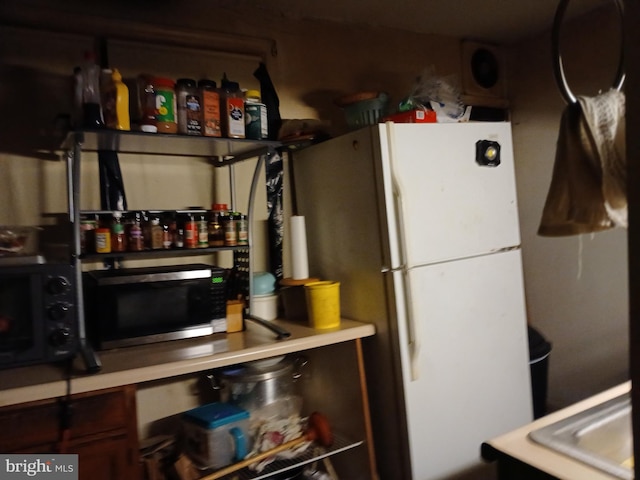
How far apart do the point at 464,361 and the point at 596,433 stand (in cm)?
75

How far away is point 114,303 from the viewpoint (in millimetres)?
1602

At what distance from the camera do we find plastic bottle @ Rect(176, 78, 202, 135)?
5.42ft

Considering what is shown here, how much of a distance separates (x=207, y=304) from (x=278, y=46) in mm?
1204

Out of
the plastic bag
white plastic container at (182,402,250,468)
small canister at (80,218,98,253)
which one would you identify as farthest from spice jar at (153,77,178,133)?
white plastic container at (182,402,250,468)

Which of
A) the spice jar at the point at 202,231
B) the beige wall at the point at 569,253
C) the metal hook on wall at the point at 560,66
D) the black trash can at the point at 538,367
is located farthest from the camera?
the beige wall at the point at 569,253

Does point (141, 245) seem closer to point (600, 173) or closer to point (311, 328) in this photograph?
point (311, 328)

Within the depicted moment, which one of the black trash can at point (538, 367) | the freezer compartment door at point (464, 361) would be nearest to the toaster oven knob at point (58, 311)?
the freezer compartment door at point (464, 361)

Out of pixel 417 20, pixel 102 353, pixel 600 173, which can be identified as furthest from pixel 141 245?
pixel 417 20

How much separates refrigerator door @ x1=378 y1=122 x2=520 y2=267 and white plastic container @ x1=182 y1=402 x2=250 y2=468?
2.66 ft

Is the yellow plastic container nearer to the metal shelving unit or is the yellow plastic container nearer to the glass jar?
the metal shelving unit

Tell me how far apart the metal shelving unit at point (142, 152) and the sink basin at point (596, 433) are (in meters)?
1.14

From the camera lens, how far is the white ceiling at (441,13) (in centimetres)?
220
